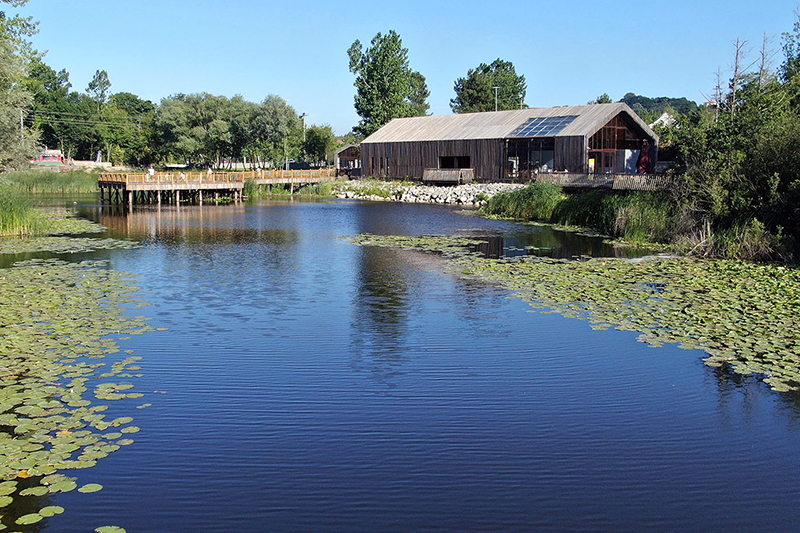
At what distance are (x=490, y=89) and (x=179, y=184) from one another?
73.4 m

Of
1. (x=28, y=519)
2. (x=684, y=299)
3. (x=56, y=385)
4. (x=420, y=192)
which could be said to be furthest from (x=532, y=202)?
(x=28, y=519)

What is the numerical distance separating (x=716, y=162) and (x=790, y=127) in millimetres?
2442

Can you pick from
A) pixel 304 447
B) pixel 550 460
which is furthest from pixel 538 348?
pixel 304 447

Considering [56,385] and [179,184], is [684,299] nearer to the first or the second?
[56,385]

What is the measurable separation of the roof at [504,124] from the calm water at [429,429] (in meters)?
41.7

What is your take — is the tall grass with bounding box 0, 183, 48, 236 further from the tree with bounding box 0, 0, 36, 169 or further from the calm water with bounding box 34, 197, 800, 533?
the calm water with bounding box 34, 197, 800, 533

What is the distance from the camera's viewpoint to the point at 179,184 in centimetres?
5053

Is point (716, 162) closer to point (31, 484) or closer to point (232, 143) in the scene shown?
point (31, 484)

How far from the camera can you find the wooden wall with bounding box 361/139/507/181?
59.6 metres

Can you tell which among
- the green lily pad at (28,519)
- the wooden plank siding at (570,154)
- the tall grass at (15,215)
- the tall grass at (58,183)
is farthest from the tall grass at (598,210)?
the tall grass at (58,183)

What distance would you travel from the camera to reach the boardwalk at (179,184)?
160ft

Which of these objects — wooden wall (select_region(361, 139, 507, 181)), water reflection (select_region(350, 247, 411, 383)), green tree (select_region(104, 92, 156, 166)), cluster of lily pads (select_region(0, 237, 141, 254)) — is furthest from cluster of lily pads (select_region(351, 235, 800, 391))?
green tree (select_region(104, 92, 156, 166))

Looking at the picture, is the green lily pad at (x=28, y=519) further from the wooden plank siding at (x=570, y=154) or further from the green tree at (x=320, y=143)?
the green tree at (x=320, y=143)

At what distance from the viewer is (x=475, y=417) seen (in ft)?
29.5
